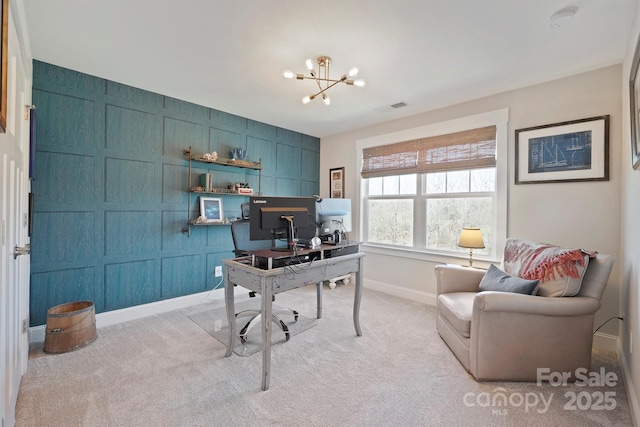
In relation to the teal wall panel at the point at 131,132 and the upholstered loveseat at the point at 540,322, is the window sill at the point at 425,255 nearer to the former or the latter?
the upholstered loveseat at the point at 540,322

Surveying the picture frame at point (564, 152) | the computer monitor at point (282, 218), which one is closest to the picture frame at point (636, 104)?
the picture frame at point (564, 152)

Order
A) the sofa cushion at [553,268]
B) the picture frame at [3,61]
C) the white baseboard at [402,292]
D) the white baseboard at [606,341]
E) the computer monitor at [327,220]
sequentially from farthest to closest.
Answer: the white baseboard at [402,292]
the computer monitor at [327,220]
the white baseboard at [606,341]
the sofa cushion at [553,268]
the picture frame at [3,61]

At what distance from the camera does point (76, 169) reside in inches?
107

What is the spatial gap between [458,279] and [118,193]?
3.56 metres

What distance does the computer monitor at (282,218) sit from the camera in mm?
2076

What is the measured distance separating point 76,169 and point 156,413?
2363 millimetres

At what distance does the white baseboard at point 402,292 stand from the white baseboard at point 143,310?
218cm

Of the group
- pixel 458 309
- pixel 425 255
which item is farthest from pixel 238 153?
pixel 458 309

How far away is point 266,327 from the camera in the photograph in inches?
74.9

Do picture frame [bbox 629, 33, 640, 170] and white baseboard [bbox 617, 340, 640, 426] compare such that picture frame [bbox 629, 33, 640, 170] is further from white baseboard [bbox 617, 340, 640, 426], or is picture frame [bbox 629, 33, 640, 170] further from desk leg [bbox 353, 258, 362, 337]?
desk leg [bbox 353, 258, 362, 337]

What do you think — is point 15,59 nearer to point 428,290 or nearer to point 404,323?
point 404,323

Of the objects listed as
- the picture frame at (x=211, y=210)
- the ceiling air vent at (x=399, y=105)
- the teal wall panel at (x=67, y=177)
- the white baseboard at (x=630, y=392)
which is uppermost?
the ceiling air vent at (x=399, y=105)

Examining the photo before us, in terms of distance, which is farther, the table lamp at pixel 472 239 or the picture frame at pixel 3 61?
the table lamp at pixel 472 239

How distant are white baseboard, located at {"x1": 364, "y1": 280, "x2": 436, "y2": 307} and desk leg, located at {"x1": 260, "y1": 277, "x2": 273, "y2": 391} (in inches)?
96.0
